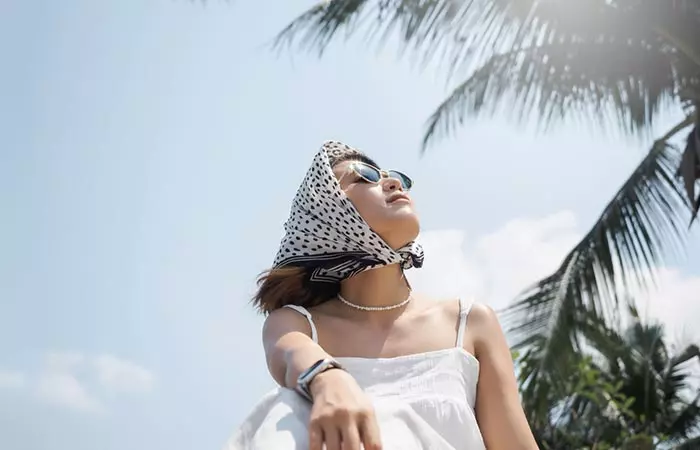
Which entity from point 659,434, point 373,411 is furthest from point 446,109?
point 659,434

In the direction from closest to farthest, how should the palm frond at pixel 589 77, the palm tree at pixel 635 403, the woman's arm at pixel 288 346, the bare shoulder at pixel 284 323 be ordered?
the woman's arm at pixel 288 346 → the bare shoulder at pixel 284 323 → the palm frond at pixel 589 77 → the palm tree at pixel 635 403

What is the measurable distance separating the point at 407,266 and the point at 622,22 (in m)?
3.71

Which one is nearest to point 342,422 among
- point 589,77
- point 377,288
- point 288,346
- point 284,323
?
point 288,346

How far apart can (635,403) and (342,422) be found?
45.4ft

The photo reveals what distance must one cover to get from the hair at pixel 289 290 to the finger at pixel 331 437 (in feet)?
1.80

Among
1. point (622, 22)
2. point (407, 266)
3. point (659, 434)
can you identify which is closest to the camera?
point (407, 266)

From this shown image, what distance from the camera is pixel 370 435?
4.12 feet

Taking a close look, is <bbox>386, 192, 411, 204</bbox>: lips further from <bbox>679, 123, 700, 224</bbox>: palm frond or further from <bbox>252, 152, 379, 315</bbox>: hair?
<bbox>679, 123, 700, 224</bbox>: palm frond

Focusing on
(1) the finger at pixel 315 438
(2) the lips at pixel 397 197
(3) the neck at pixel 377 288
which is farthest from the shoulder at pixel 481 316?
(1) the finger at pixel 315 438

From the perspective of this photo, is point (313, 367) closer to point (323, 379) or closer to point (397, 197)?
point (323, 379)

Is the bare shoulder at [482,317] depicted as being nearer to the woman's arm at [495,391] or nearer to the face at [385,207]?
the woman's arm at [495,391]

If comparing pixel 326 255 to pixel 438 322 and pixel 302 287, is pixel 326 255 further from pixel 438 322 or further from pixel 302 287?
pixel 438 322

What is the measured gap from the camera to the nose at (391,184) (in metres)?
1.76

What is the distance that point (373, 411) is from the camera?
4.28 feet
